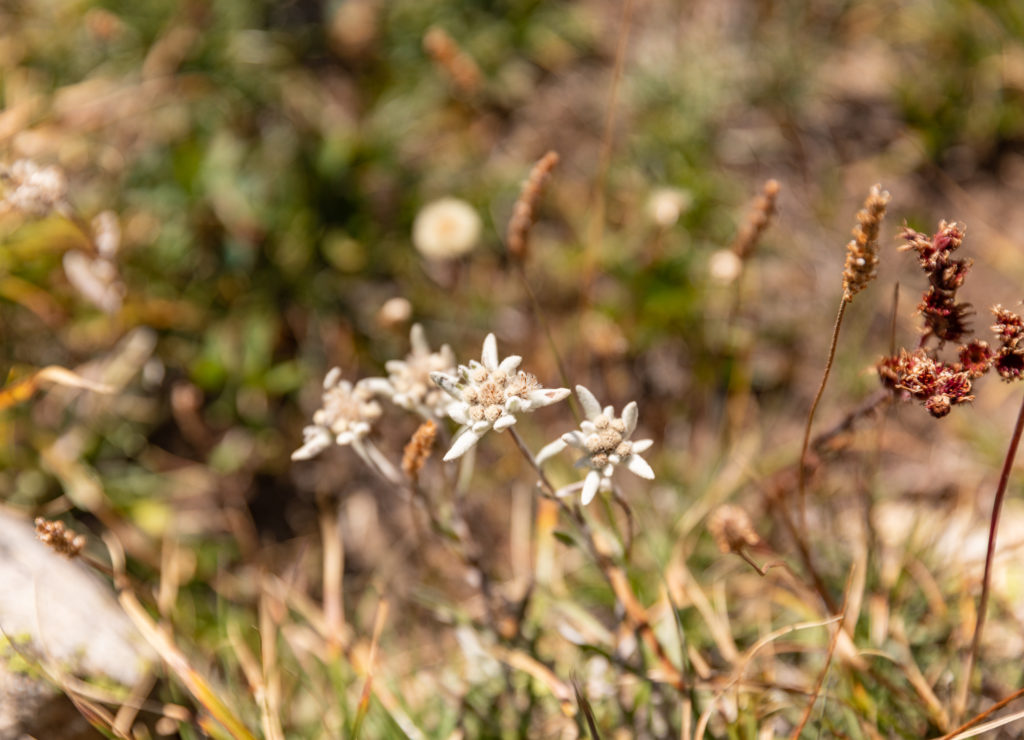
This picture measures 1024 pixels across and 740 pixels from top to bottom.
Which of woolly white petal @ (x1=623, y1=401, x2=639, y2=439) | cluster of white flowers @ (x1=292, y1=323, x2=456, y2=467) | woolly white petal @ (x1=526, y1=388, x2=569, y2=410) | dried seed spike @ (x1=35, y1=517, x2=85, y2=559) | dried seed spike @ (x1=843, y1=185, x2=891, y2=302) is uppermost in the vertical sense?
dried seed spike @ (x1=843, y1=185, x2=891, y2=302)

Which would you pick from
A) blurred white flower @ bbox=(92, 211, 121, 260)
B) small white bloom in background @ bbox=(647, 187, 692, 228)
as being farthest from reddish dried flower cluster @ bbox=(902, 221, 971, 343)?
blurred white flower @ bbox=(92, 211, 121, 260)

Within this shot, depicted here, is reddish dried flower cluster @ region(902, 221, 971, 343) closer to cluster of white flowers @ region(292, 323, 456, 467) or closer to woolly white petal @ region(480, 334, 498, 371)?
woolly white petal @ region(480, 334, 498, 371)

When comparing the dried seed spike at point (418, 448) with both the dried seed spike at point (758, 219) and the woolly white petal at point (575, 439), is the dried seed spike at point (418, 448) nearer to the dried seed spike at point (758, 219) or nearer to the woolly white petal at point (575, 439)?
the woolly white petal at point (575, 439)

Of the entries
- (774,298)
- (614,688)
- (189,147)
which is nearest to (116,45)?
(189,147)

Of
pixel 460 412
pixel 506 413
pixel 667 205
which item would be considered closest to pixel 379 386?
pixel 460 412

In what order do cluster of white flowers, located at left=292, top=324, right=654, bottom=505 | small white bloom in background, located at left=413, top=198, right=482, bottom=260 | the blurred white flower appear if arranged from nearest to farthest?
cluster of white flowers, located at left=292, top=324, right=654, bottom=505 < the blurred white flower < small white bloom in background, located at left=413, top=198, right=482, bottom=260

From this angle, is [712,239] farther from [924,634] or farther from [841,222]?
[924,634]

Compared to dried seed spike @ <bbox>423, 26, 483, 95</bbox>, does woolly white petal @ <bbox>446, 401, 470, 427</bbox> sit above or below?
below

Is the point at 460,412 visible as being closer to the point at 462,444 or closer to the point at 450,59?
the point at 462,444
